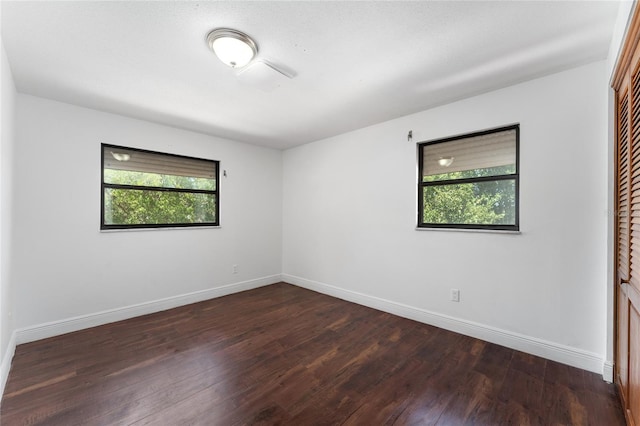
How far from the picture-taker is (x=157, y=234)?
3537 mm

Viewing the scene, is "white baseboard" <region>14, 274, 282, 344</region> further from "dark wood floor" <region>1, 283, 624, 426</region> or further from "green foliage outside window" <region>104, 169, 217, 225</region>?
"green foliage outside window" <region>104, 169, 217, 225</region>

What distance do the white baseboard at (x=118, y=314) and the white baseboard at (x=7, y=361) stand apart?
19 cm

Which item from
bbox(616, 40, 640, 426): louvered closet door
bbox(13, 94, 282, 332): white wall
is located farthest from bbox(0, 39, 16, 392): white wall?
bbox(616, 40, 640, 426): louvered closet door

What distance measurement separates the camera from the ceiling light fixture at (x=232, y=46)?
176cm

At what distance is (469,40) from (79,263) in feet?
14.0

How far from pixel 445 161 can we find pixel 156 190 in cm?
368

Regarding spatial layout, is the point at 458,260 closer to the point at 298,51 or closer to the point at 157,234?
the point at 298,51

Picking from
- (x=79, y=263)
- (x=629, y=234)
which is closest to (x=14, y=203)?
(x=79, y=263)

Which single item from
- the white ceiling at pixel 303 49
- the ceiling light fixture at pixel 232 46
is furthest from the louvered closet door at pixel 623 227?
the ceiling light fixture at pixel 232 46

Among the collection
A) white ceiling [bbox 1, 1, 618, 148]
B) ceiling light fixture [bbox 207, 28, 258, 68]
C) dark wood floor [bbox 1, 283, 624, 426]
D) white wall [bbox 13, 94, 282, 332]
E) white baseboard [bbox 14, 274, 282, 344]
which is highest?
white ceiling [bbox 1, 1, 618, 148]

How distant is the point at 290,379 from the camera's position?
6.77 ft

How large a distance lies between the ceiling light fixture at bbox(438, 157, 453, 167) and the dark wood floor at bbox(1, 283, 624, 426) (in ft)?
6.04

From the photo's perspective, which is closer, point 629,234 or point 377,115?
point 629,234

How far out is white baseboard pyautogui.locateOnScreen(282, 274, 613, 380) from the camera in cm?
217
